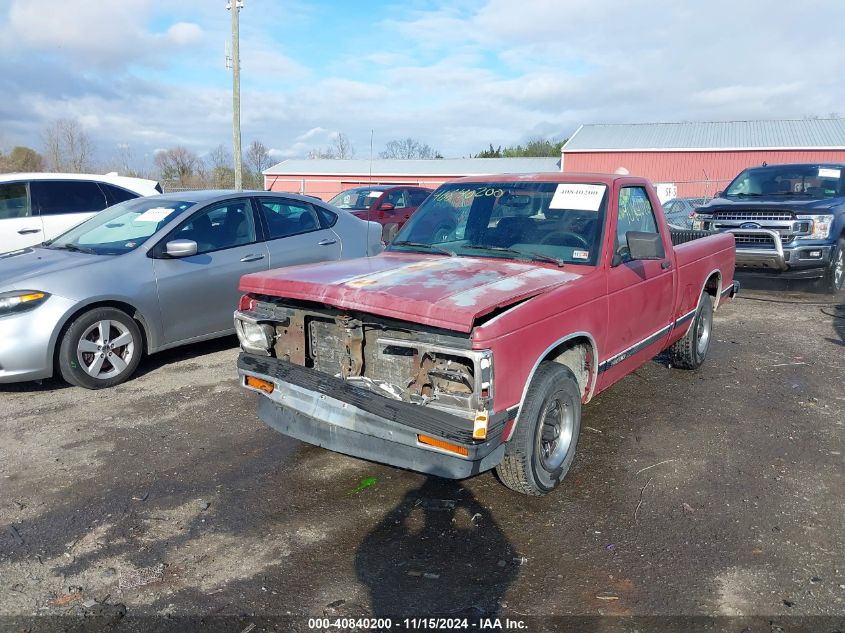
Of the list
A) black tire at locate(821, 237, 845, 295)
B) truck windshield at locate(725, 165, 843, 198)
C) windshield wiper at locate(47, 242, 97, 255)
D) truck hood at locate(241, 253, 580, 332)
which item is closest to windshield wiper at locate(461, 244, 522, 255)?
truck hood at locate(241, 253, 580, 332)

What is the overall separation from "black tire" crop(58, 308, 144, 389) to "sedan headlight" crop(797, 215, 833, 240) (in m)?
8.75

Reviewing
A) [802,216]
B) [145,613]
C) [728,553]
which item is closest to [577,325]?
[728,553]

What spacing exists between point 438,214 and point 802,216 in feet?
22.1

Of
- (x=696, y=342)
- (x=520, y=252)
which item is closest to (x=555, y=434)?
(x=520, y=252)

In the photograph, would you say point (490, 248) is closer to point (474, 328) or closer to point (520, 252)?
point (520, 252)

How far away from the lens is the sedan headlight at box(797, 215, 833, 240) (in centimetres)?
908

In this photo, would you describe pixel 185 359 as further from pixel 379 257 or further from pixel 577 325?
pixel 577 325

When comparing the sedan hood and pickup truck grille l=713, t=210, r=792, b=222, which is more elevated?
pickup truck grille l=713, t=210, r=792, b=222

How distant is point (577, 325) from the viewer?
3738 millimetres

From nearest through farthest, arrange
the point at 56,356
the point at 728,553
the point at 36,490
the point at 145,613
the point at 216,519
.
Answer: the point at 145,613 < the point at 728,553 < the point at 216,519 < the point at 36,490 < the point at 56,356

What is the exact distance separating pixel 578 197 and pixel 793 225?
6.26 metres

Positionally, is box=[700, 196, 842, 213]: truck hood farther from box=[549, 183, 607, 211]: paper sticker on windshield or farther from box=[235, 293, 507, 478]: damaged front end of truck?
box=[235, 293, 507, 478]: damaged front end of truck

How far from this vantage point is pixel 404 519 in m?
3.53

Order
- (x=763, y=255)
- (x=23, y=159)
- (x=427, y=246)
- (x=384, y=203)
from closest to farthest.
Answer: (x=427, y=246), (x=763, y=255), (x=384, y=203), (x=23, y=159)
